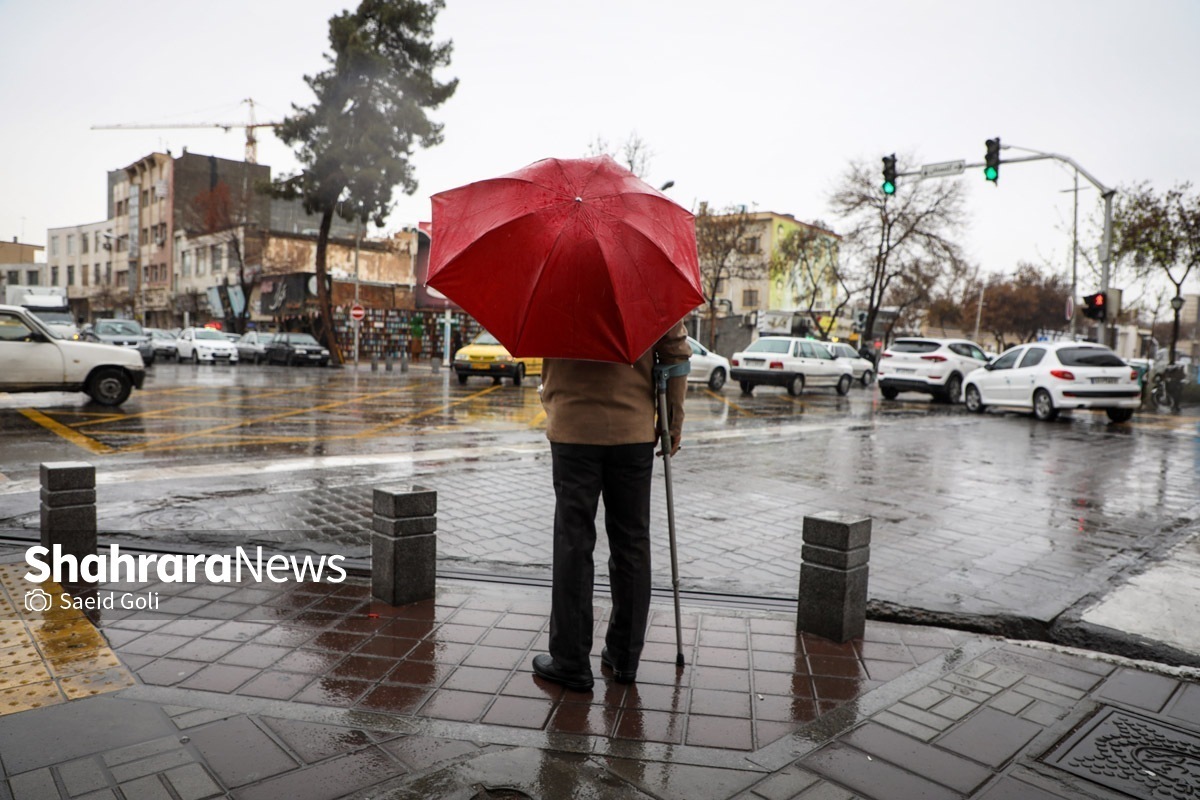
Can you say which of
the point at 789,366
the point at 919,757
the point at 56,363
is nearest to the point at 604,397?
the point at 919,757

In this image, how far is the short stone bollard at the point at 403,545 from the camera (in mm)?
4348

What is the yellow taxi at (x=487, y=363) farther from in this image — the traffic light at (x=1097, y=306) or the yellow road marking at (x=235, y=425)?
the traffic light at (x=1097, y=306)

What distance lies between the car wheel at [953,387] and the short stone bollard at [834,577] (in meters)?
19.2

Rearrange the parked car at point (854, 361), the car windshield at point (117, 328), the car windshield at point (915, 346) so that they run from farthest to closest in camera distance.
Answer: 1. the car windshield at point (117, 328)
2. the parked car at point (854, 361)
3. the car windshield at point (915, 346)

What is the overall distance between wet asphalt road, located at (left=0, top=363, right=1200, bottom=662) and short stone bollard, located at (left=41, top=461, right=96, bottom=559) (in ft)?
2.76

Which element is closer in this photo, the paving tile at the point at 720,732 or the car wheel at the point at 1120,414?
the paving tile at the point at 720,732

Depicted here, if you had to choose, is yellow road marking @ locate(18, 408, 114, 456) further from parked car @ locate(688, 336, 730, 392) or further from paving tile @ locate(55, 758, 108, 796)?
parked car @ locate(688, 336, 730, 392)

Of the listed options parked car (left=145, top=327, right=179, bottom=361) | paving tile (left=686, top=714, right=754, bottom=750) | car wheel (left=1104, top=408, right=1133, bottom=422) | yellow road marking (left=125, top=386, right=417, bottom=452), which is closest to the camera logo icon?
paving tile (left=686, top=714, right=754, bottom=750)

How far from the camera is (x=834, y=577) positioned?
4.05 m

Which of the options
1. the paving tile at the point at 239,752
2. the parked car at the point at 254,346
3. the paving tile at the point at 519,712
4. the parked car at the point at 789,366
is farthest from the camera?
the parked car at the point at 254,346

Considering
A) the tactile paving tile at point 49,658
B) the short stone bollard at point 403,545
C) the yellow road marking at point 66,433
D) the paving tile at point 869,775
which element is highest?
the short stone bollard at point 403,545

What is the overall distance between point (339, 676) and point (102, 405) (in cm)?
1325

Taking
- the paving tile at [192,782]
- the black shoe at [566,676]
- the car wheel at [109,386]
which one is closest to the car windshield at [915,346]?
the car wheel at [109,386]

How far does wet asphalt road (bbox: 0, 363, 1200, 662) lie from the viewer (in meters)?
5.45
